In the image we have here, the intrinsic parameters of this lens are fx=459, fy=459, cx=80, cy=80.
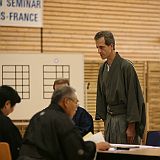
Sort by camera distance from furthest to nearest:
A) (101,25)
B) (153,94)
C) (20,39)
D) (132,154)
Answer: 1. (153,94)
2. (101,25)
3. (20,39)
4. (132,154)

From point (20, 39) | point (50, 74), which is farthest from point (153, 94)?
point (20, 39)

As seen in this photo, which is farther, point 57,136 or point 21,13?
point 21,13

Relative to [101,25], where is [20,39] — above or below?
below

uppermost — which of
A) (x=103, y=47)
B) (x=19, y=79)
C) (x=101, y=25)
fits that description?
(x=101, y=25)

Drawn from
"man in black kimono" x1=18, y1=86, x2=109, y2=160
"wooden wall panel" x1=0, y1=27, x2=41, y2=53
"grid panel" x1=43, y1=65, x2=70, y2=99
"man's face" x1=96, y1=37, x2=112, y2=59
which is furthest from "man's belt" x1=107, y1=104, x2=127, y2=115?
"wooden wall panel" x1=0, y1=27, x2=41, y2=53

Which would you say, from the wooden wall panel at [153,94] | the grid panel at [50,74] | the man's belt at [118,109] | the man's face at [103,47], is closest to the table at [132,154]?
the man's belt at [118,109]

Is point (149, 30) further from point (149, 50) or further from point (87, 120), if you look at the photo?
point (87, 120)

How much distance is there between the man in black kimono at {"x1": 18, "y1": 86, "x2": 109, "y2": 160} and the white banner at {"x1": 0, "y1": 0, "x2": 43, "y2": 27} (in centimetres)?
443

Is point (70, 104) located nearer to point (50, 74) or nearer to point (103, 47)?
point (103, 47)

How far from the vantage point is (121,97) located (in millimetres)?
4820

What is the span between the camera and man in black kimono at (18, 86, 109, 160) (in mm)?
3432

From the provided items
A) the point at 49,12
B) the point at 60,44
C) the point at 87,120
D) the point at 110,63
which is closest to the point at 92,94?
the point at 60,44

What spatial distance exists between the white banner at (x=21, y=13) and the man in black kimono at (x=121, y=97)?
330 centimetres

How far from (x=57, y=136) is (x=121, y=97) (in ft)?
5.02
